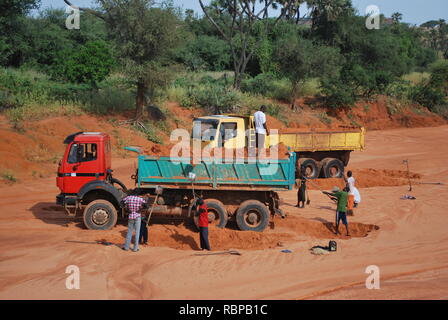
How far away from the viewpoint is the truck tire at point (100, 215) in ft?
42.0

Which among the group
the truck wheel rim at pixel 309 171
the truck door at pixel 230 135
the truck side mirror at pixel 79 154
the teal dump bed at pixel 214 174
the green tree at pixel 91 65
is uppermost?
the green tree at pixel 91 65

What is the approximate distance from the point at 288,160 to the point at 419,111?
110ft

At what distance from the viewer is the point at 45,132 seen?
79.2ft

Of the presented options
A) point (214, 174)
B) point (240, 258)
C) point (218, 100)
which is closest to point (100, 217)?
point (214, 174)

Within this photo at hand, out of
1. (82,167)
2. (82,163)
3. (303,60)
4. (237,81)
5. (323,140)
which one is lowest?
(82,167)

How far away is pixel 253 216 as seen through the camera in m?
13.3

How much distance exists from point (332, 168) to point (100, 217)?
38.0ft

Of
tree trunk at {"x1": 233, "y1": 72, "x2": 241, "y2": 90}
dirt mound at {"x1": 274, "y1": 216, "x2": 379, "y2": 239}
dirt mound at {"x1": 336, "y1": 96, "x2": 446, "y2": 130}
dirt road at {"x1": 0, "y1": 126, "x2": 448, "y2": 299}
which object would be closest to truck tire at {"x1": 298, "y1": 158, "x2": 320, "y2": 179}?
dirt road at {"x1": 0, "y1": 126, "x2": 448, "y2": 299}

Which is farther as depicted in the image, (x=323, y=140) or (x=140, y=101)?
(x=140, y=101)

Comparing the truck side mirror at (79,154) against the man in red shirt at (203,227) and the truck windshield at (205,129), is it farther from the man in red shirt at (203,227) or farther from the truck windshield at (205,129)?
the man in red shirt at (203,227)

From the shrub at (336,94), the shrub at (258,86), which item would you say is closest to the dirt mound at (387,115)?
the shrub at (336,94)

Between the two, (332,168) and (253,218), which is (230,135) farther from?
(332,168)
